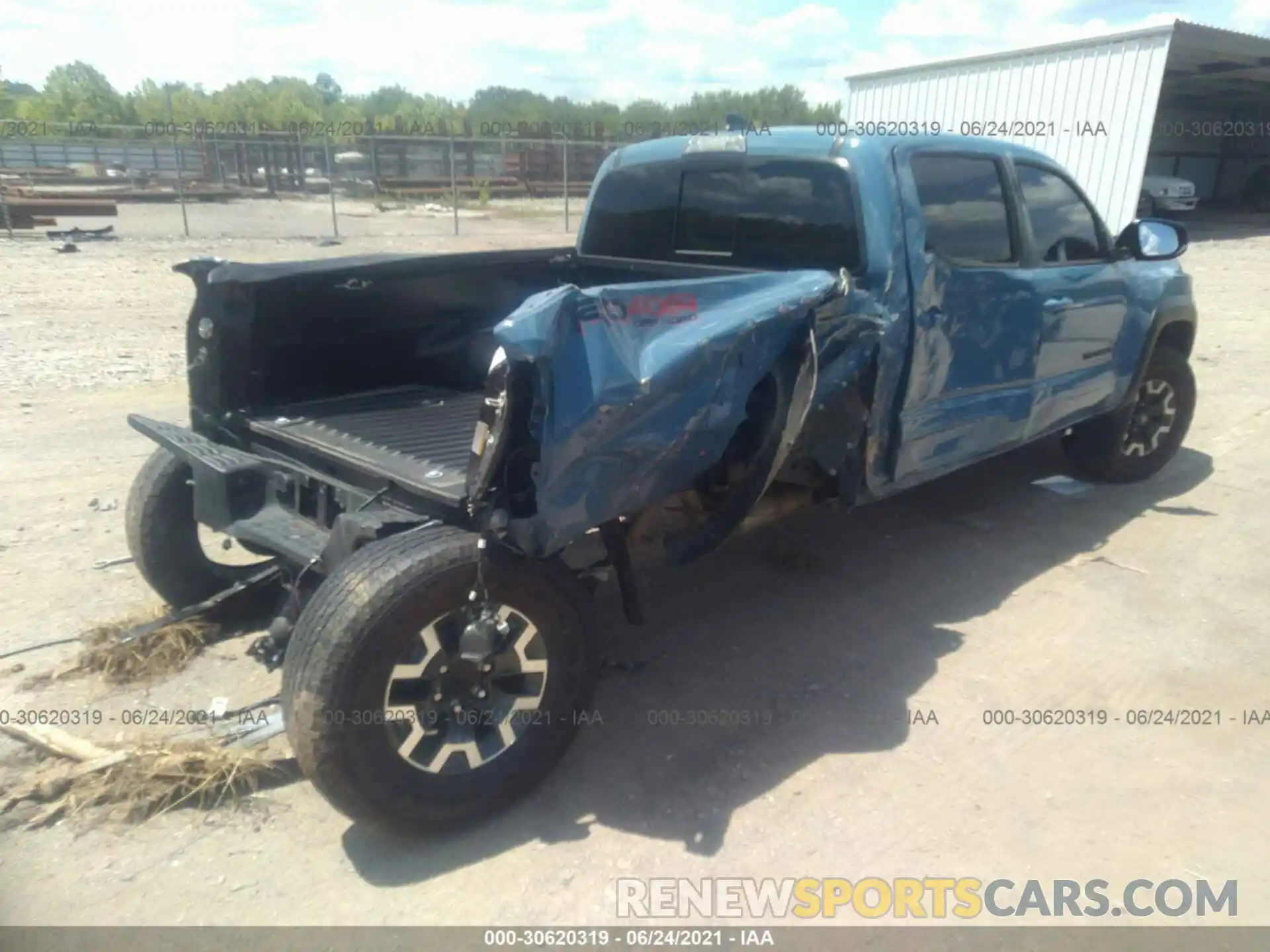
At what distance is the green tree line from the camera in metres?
45.2

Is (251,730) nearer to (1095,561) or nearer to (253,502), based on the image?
(253,502)

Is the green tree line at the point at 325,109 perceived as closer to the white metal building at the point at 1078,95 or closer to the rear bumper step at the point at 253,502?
the white metal building at the point at 1078,95

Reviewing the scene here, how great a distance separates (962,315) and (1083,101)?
54.1 feet

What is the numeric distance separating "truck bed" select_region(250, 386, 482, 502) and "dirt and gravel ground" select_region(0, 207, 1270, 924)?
0.97 metres

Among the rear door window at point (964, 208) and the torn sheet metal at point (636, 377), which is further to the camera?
the rear door window at point (964, 208)

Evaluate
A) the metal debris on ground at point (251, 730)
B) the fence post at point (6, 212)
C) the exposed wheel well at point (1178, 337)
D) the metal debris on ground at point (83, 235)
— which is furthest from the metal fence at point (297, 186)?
the metal debris on ground at point (251, 730)

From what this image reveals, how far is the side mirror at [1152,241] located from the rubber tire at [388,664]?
4068mm

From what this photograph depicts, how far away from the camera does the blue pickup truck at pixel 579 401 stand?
8.97 feet

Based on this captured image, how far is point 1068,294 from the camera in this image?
4785 mm

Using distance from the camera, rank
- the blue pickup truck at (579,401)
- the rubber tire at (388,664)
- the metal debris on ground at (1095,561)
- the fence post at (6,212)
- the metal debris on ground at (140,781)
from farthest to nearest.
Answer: the fence post at (6,212), the metal debris on ground at (1095,561), the metal debris on ground at (140,781), the blue pickup truck at (579,401), the rubber tire at (388,664)

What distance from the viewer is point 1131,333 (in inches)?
213

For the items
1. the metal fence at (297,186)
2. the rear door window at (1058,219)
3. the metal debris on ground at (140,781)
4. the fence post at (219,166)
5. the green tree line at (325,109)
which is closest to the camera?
the metal debris on ground at (140,781)

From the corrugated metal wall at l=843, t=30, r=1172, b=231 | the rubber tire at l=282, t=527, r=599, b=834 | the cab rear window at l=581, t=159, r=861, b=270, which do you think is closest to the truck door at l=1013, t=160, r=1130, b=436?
the cab rear window at l=581, t=159, r=861, b=270
